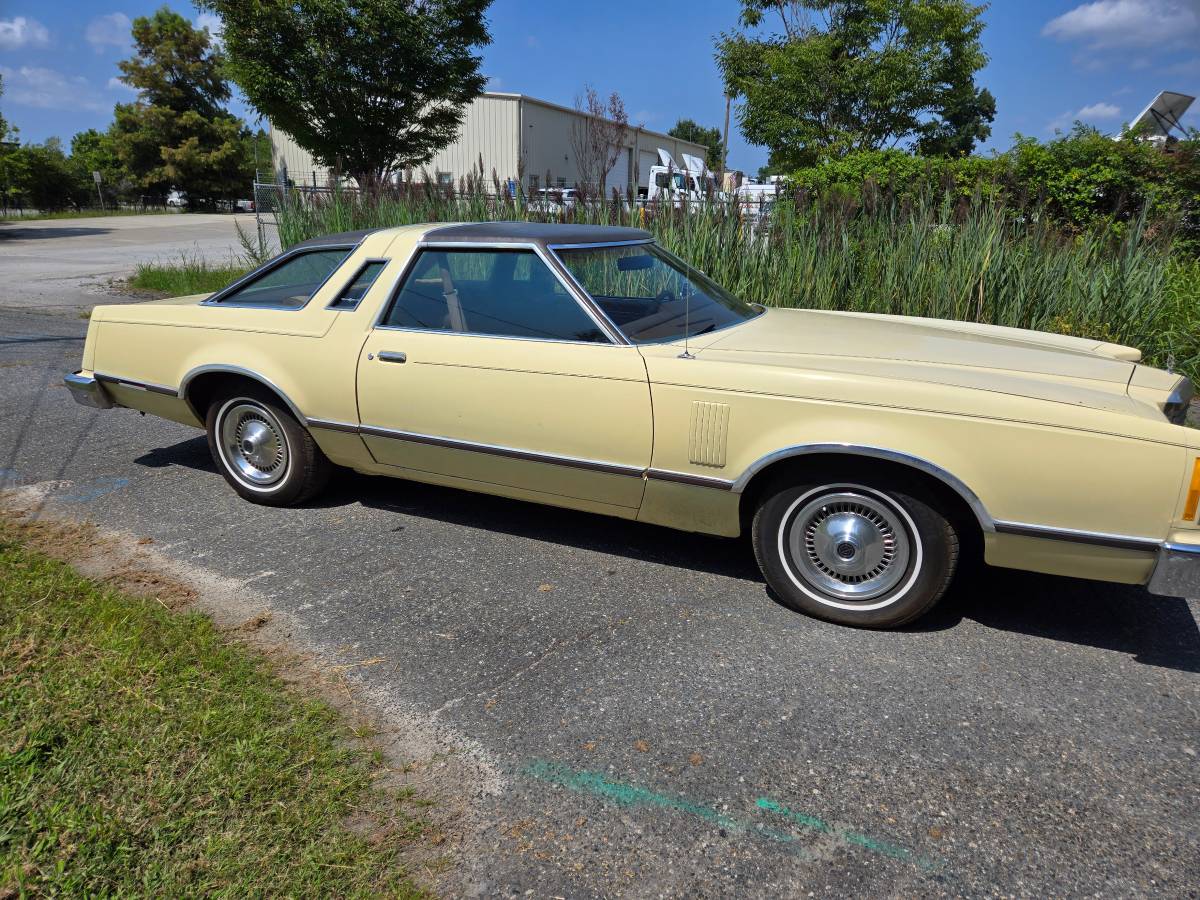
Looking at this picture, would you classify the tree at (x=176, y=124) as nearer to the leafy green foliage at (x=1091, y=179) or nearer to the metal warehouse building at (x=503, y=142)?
the metal warehouse building at (x=503, y=142)

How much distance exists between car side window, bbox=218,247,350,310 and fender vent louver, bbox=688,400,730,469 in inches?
84.0

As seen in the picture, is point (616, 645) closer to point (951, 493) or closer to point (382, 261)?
point (951, 493)

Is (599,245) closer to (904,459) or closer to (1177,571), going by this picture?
(904,459)

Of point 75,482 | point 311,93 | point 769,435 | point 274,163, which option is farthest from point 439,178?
point 274,163

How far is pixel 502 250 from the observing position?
3.95 m

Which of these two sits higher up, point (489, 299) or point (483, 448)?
point (489, 299)

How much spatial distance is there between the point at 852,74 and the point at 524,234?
17.6 m

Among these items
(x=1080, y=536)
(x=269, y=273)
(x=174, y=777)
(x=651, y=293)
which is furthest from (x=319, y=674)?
(x=1080, y=536)

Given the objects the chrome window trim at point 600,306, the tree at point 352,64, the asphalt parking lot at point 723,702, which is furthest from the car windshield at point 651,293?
the tree at point 352,64

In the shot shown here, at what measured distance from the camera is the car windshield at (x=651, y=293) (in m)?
3.70

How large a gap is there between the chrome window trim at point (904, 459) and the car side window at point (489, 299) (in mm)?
954

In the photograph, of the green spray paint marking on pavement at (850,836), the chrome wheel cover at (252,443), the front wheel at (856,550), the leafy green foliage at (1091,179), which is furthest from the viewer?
the leafy green foliage at (1091,179)

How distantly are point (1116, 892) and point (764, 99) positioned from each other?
20.6m

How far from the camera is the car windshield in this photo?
3.70m
